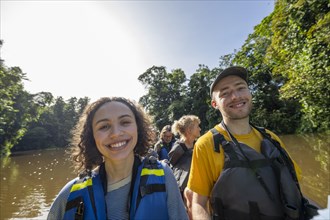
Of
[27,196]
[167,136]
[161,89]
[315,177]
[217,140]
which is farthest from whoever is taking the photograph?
[161,89]

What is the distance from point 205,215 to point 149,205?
1.69ft

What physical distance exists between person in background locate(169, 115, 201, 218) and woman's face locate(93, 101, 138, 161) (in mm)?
1769

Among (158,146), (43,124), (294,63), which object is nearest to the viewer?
(158,146)

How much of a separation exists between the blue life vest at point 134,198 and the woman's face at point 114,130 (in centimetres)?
22

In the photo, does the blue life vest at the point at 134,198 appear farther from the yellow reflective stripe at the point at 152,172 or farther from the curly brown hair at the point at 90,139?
the curly brown hair at the point at 90,139

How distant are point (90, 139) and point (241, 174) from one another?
4.54 feet

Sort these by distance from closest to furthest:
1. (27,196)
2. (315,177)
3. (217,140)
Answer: (217,140) → (315,177) → (27,196)

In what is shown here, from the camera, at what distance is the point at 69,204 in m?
1.58

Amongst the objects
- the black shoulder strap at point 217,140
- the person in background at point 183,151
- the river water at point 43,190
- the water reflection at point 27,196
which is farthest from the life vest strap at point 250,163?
the water reflection at point 27,196

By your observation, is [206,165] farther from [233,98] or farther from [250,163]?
[233,98]

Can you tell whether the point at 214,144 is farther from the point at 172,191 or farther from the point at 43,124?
the point at 43,124

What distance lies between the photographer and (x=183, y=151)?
144 inches

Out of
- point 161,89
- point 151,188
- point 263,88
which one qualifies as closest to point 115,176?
point 151,188

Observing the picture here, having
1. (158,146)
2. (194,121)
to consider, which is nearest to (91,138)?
(194,121)
